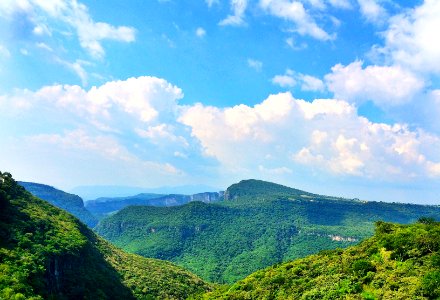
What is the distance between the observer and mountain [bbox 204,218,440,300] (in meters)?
49.4

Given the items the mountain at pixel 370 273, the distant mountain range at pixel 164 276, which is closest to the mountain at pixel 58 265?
the distant mountain range at pixel 164 276

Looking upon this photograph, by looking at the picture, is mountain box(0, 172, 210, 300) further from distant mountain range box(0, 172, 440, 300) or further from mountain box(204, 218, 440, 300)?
mountain box(204, 218, 440, 300)

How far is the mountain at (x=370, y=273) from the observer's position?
4941cm

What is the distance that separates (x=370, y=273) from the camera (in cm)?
5569

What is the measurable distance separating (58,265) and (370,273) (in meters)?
72.1

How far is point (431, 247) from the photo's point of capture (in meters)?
54.1

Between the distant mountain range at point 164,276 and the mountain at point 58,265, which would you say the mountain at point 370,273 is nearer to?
the distant mountain range at point 164,276

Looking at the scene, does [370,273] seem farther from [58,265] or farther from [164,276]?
[164,276]

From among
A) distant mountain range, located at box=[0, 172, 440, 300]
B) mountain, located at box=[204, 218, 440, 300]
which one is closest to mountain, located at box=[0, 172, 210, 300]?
distant mountain range, located at box=[0, 172, 440, 300]

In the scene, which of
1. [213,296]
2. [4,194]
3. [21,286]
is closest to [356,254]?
[213,296]

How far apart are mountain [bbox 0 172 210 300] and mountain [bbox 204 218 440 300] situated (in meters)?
39.0

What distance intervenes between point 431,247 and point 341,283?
14.3 metres

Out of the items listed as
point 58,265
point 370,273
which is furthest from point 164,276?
point 370,273

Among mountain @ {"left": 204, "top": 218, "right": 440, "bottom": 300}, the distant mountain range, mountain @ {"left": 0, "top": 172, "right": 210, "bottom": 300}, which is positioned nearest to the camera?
mountain @ {"left": 204, "top": 218, "right": 440, "bottom": 300}
